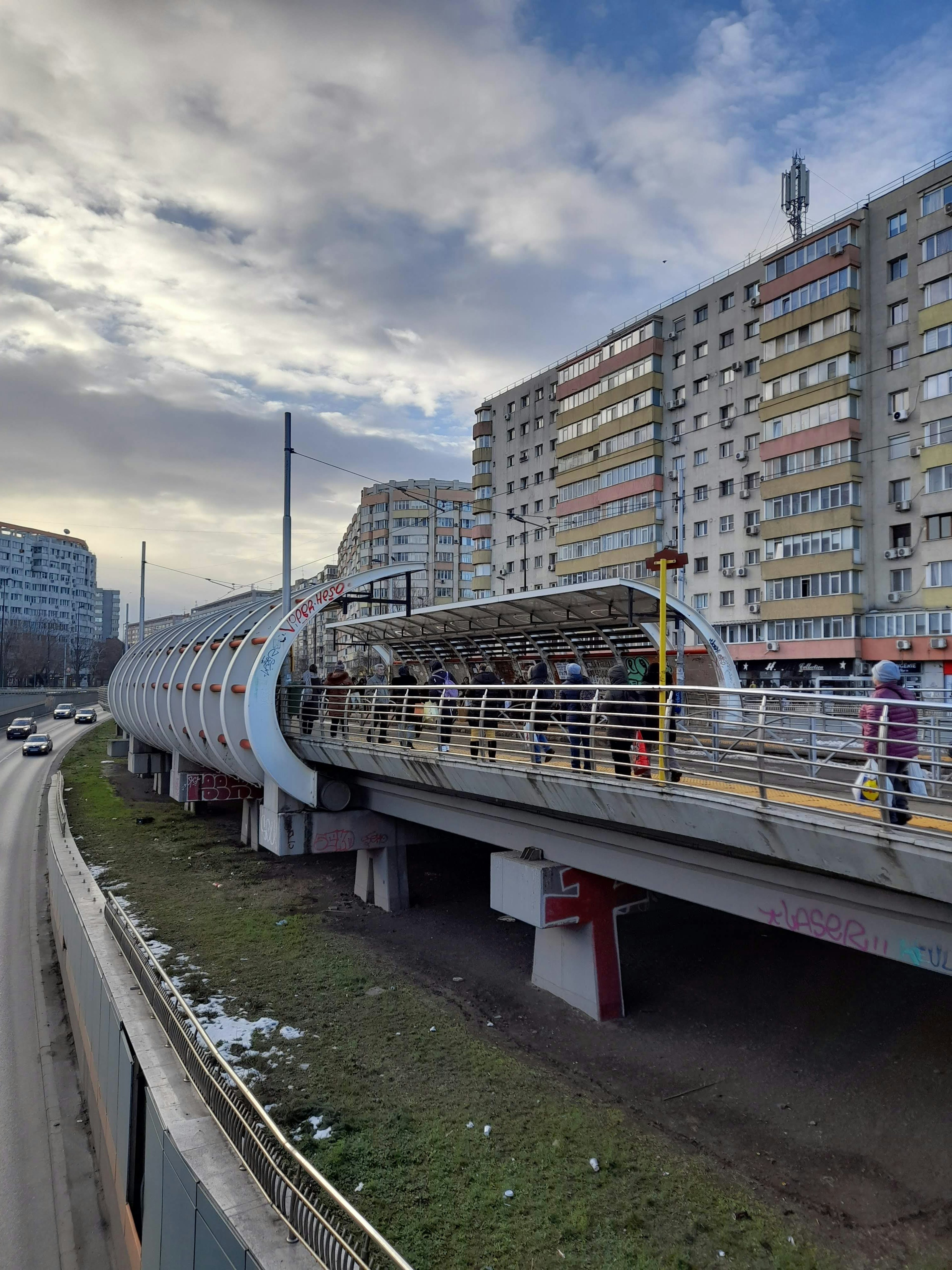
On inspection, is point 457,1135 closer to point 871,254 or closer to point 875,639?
point 875,639

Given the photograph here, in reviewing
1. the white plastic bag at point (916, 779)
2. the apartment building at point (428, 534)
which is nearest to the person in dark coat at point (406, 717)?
the white plastic bag at point (916, 779)

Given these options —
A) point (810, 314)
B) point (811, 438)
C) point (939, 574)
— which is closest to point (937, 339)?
point (810, 314)

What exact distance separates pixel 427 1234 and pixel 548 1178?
130 centimetres

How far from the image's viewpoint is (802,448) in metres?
38.4

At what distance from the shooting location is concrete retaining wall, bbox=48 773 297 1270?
19.1ft

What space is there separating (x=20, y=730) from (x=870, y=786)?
63883 mm

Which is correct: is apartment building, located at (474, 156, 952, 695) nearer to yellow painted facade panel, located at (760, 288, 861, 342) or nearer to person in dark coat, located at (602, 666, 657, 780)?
yellow painted facade panel, located at (760, 288, 861, 342)

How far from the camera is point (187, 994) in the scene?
12281 millimetres

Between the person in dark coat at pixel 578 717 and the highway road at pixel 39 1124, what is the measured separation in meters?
7.74

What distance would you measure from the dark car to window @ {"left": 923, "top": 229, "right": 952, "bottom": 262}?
60.0 m

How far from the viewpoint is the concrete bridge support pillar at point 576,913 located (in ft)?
37.2

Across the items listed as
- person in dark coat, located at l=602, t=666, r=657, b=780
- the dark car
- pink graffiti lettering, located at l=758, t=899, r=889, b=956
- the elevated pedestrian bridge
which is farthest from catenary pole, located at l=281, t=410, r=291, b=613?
the dark car

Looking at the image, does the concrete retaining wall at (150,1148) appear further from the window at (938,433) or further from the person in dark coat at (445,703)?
the window at (938,433)

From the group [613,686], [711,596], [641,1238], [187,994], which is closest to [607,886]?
[613,686]
